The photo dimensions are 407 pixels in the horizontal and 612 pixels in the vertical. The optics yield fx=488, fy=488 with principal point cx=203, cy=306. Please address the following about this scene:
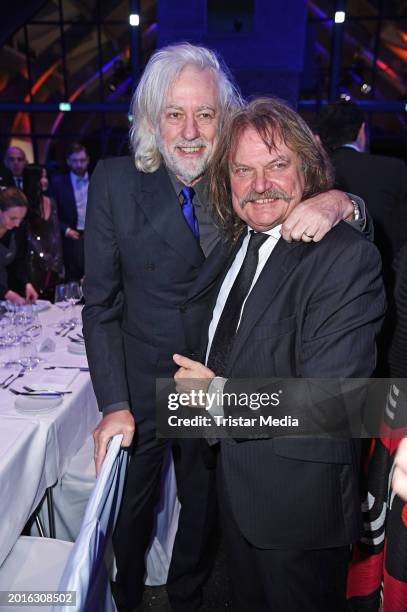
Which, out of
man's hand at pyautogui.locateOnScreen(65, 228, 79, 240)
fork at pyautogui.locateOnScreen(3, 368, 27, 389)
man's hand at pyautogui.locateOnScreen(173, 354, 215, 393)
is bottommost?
fork at pyautogui.locateOnScreen(3, 368, 27, 389)

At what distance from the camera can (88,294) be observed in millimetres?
1666

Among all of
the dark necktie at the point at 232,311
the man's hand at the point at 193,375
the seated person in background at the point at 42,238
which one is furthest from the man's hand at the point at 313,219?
the seated person in background at the point at 42,238

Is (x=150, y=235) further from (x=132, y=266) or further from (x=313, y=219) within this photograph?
(x=313, y=219)

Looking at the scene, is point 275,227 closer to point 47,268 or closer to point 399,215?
point 399,215

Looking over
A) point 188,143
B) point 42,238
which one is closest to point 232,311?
point 188,143

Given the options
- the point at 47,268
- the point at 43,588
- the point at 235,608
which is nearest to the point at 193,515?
the point at 235,608

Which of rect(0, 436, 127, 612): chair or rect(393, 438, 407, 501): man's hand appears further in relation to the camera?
rect(0, 436, 127, 612): chair

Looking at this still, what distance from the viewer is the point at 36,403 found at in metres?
1.92

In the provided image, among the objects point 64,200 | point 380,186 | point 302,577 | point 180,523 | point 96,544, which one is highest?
point 380,186

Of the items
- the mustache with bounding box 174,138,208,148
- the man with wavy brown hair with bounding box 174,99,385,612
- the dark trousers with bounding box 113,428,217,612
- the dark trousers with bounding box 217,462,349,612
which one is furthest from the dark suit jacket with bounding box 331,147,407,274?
the dark trousers with bounding box 217,462,349,612

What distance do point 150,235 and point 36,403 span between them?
828mm

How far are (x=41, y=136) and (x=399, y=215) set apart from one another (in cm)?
1242

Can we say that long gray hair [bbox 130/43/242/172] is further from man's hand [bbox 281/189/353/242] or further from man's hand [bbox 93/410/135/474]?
man's hand [bbox 93/410/135/474]

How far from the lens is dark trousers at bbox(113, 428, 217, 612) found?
1.82m
